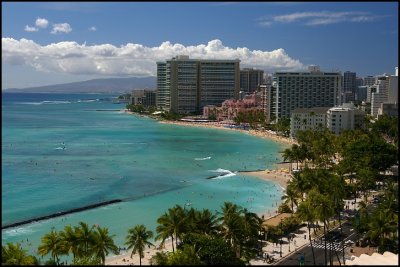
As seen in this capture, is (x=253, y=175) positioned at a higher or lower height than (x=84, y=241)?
lower

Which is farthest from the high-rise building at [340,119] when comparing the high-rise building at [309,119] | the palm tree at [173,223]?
the palm tree at [173,223]

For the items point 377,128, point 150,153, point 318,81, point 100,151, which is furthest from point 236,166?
point 318,81

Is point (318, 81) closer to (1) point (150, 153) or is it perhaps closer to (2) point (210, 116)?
(2) point (210, 116)

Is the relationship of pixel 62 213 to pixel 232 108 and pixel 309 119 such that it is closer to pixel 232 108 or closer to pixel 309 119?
pixel 309 119

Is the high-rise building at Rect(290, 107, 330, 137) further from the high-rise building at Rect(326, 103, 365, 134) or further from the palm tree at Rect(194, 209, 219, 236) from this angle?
the palm tree at Rect(194, 209, 219, 236)

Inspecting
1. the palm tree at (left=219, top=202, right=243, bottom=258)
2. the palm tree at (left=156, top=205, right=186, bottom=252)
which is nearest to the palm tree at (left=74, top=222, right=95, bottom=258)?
the palm tree at (left=156, top=205, right=186, bottom=252)

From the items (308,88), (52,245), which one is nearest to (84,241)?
(52,245)
